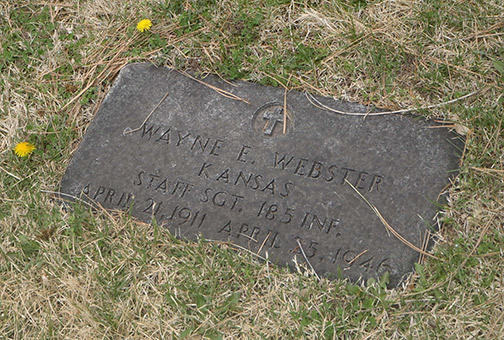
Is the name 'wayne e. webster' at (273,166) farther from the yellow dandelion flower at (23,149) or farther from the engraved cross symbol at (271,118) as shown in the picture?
the yellow dandelion flower at (23,149)

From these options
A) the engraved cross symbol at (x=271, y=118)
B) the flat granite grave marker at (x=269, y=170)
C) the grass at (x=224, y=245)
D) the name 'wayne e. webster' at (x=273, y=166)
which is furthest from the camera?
the engraved cross symbol at (x=271, y=118)

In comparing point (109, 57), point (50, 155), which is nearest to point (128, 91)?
point (109, 57)

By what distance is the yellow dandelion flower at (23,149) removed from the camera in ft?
9.24

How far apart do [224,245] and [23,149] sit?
1.16m

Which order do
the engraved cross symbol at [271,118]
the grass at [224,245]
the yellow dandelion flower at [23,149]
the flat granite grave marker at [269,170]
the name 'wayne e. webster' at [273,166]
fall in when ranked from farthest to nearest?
the yellow dandelion flower at [23,149] → the engraved cross symbol at [271,118] → the name 'wayne e. webster' at [273,166] → the flat granite grave marker at [269,170] → the grass at [224,245]

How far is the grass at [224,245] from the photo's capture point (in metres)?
2.26

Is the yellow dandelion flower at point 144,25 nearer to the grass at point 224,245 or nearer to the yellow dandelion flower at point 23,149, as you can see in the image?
the grass at point 224,245

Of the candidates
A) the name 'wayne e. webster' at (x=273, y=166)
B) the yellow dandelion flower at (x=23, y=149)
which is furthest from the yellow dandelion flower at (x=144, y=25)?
the yellow dandelion flower at (x=23, y=149)

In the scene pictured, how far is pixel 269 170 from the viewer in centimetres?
259

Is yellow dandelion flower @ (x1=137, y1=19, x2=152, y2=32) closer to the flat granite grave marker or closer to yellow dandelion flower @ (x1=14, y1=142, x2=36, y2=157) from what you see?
the flat granite grave marker

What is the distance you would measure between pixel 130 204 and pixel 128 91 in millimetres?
640

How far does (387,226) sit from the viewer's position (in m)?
2.38

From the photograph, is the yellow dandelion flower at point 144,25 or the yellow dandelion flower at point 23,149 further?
the yellow dandelion flower at point 144,25

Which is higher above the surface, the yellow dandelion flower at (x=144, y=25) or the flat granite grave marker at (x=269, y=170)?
the yellow dandelion flower at (x=144, y=25)
